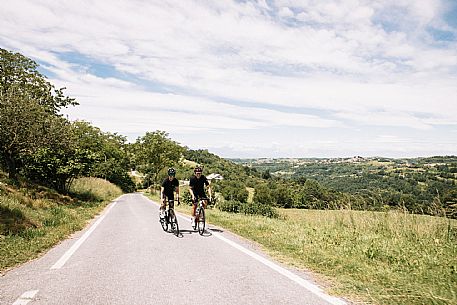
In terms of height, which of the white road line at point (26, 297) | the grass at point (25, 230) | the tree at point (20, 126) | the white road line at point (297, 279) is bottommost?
the grass at point (25, 230)

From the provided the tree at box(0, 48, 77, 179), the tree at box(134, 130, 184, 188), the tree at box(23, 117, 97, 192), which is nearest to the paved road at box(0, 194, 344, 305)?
the tree at box(0, 48, 77, 179)

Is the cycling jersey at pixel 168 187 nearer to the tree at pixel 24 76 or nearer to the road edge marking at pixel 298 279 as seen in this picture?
the road edge marking at pixel 298 279

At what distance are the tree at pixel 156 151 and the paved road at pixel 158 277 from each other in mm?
35732

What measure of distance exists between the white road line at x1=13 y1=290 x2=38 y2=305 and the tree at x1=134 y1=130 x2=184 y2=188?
39538 millimetres

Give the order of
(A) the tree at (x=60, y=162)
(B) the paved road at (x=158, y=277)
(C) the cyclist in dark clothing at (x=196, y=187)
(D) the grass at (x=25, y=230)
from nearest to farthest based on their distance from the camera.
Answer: (B) the paved road at (x=158, y=277) → (D) the grass at (x=25, y=230) → (C) the cyclist in dark clothing at (x=196, y=187) → (A) the tree at (x=60, y=162)

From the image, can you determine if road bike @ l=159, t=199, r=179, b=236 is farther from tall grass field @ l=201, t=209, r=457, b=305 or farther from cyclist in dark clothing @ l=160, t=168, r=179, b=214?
tall grass field @ l=201, t=209, r=457, b=305

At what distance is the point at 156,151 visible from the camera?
1759 inches


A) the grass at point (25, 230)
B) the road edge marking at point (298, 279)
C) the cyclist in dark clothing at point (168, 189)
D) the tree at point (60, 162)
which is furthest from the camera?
the tree at point (60, 162)

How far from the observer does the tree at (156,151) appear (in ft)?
146

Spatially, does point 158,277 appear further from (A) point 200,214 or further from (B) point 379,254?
(A) point 200,214

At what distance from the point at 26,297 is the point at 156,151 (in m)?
40.4

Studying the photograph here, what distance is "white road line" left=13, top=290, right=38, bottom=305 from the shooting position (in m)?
4.67

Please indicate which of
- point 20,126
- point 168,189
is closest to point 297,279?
point 168,189

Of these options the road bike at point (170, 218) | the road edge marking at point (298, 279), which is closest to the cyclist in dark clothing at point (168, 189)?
the road bike at point (170, 218)
